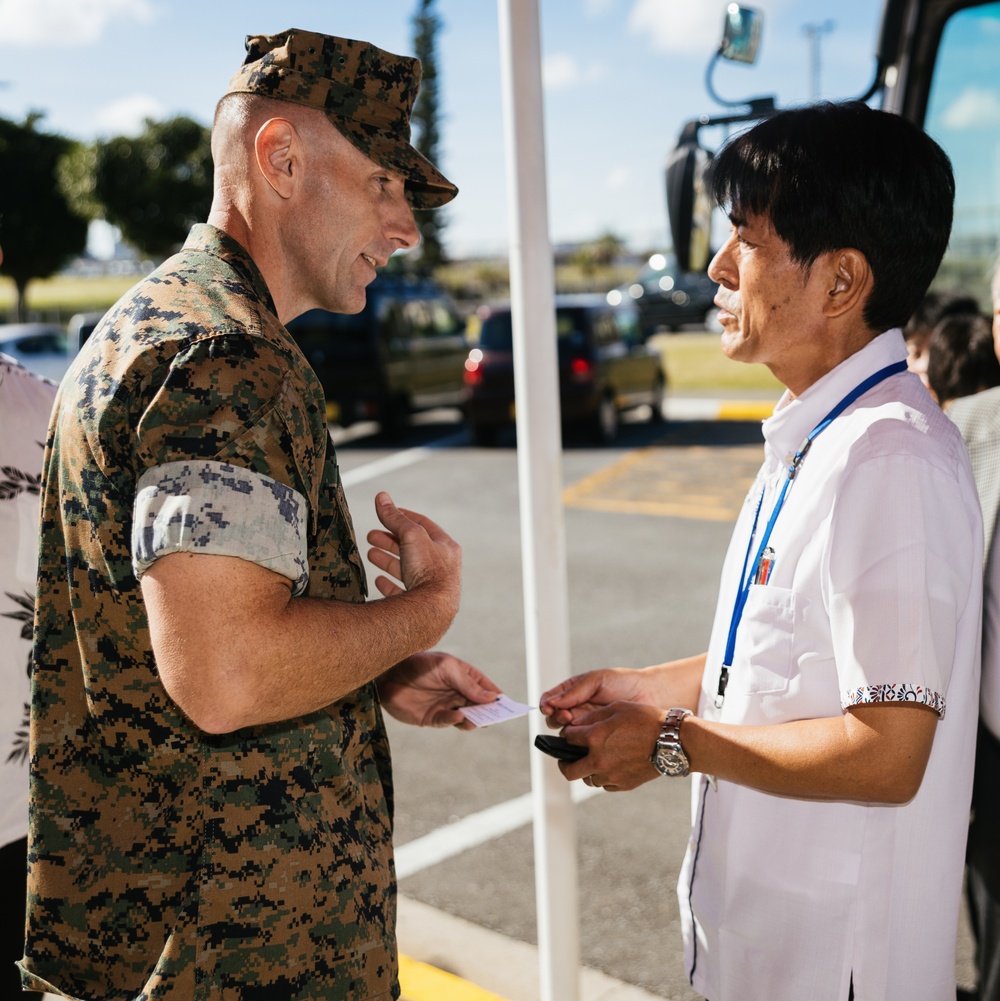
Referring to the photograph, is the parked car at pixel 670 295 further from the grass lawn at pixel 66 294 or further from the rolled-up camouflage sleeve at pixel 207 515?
the grass lawn at pixel 66 294

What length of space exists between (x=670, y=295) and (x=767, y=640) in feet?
52.9

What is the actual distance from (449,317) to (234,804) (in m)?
15.8

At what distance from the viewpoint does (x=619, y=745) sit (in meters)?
1.79

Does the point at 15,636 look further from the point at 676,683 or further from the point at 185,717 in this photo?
the point at 676,683

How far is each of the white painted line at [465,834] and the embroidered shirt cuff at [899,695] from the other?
2.74 meters

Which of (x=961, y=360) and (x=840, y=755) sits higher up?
(x=961, y=360)

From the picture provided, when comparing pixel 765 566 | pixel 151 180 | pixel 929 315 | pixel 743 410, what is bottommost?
pixel 743 410

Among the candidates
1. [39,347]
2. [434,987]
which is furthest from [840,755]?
[39,347]

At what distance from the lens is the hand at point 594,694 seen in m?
2.14

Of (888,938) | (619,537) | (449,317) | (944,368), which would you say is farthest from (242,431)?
(449,317)

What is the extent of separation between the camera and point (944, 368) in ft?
12.4

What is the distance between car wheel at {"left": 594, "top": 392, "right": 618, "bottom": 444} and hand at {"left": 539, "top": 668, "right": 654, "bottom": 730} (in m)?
12.6

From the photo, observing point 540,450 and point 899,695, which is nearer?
point 899,695

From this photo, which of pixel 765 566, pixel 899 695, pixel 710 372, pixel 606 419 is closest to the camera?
pixel 899 695
